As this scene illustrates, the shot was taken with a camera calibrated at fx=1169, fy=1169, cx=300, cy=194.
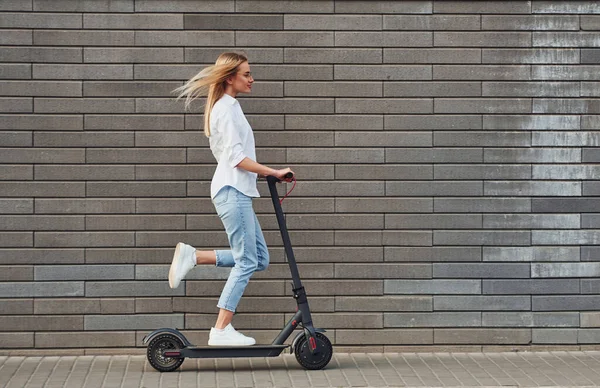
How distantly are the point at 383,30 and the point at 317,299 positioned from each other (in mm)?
1955

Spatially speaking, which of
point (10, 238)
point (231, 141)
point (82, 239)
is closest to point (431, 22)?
point (231, 141)

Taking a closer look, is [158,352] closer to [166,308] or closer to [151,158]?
[166,308]

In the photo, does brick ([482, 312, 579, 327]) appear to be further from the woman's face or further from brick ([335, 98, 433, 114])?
the woman's face

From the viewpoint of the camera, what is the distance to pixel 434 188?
830 cm

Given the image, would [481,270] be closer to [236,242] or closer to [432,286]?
[432,286]

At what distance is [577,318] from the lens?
329 inches

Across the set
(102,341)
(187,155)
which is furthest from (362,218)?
(102,341)

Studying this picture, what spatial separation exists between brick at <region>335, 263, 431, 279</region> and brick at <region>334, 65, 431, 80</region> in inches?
52.1

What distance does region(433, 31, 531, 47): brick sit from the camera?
8.28 m

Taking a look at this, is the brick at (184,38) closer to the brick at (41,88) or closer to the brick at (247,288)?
the brick at (41,88)

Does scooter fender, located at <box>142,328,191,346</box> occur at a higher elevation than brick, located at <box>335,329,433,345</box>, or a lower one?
higher

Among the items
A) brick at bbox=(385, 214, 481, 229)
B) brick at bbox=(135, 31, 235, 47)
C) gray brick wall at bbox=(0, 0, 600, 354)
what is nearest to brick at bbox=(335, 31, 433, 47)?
gray brick wall at bbox=(0, 0, 600, 354)

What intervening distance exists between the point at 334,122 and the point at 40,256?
2.26 meters

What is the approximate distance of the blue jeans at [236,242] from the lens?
745cm
